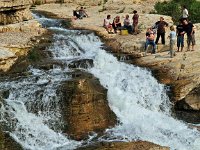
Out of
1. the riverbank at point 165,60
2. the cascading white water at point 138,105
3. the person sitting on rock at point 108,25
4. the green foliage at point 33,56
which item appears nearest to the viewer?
the cascading white water at point 138,105

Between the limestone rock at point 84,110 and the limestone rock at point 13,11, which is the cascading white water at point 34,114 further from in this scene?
the limestone rock at point 13,11

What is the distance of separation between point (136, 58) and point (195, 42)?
328 cm

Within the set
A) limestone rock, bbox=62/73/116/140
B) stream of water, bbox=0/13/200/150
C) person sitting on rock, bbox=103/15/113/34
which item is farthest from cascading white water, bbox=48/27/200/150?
person sitting on rock, bbox=103/15/113/34

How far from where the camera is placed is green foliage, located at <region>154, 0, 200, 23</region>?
3111 cm

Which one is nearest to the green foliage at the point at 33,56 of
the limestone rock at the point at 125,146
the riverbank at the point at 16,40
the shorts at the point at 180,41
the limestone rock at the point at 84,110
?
the riverbank at the point at 16,40

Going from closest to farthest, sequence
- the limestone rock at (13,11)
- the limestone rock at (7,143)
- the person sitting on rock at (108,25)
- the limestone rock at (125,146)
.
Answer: the limestone rock at (125,146) → the limestone rock at (7,143) → the limestone rock at (13,11) → the person sitting on rock at (108,25)

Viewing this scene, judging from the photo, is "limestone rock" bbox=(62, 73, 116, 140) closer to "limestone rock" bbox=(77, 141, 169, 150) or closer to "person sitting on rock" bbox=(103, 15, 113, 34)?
"limestone rock" bbox=(77, 141, 169, 150)

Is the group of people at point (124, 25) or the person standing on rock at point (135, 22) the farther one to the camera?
the group of people at point (124, 25)

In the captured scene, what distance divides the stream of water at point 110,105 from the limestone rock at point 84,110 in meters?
0.33

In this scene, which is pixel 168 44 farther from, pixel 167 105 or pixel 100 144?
pixel 100 144

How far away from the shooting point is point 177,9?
3222 centimetres

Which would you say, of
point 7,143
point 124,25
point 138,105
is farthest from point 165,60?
point 7,143

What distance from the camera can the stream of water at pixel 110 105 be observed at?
16.8m

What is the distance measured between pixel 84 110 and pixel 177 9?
16.6 meters
